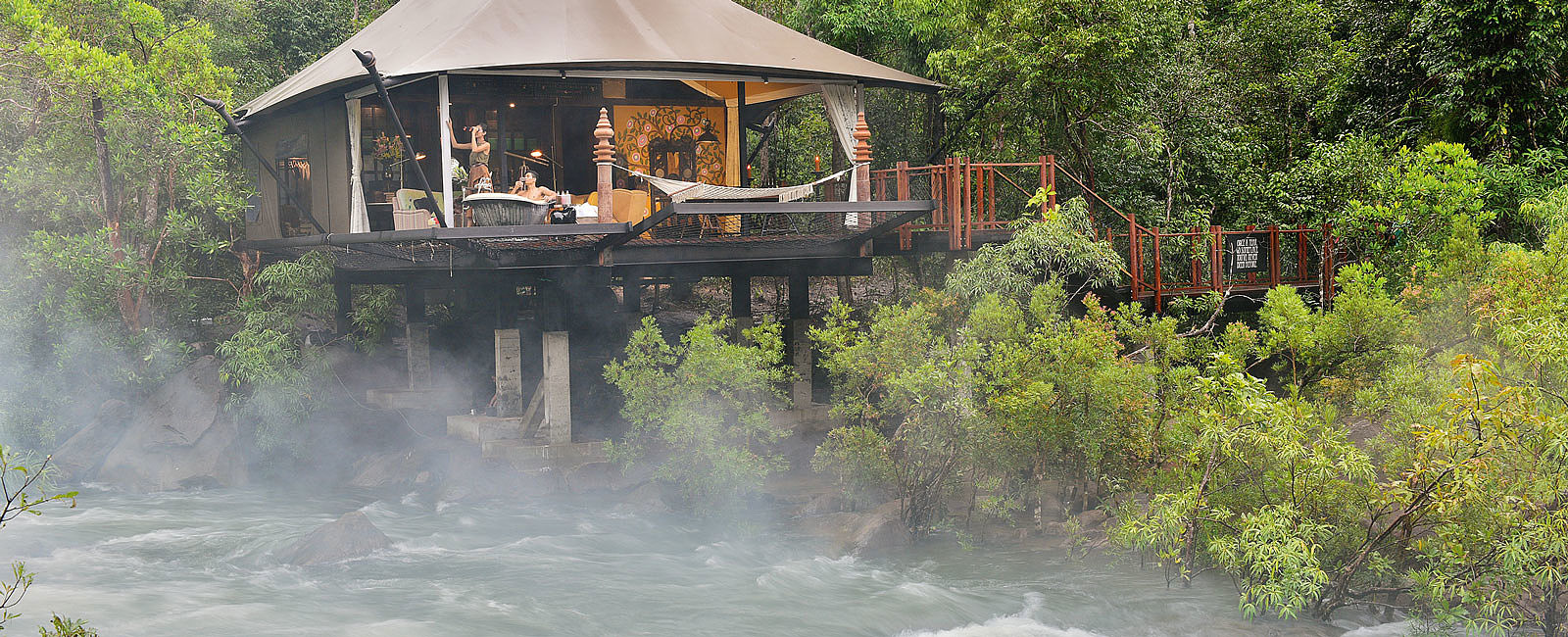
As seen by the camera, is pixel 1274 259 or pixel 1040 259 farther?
pixel 1274 259

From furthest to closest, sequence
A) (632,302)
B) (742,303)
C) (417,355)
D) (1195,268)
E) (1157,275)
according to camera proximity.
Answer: (632,302)
(417,355)
(742,303)
(1195,268)
(1157,275)

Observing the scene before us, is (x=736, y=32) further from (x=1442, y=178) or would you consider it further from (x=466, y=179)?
(x=1442, y=178)

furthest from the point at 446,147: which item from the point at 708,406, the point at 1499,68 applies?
the point at 1499,68

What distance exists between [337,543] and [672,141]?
6.31 metres

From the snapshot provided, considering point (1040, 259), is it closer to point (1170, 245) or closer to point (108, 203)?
point (1170, 245)

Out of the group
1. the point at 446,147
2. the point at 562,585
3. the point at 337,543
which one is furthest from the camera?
the point at 446,147

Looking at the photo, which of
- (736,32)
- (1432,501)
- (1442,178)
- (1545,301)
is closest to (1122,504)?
(1432,501)

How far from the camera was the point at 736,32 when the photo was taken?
15.3 m

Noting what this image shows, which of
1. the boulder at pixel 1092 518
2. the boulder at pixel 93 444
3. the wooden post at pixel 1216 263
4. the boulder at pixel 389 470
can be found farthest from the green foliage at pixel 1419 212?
the boulder at pixel 93 444

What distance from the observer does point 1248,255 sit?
550 inches

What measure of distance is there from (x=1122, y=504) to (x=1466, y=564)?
3004mm

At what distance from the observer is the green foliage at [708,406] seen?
13.0 meters

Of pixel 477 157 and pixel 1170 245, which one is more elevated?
pixel 477 157

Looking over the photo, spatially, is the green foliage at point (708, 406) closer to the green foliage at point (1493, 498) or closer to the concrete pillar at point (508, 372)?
the concrete pillar at point (508, 372)
